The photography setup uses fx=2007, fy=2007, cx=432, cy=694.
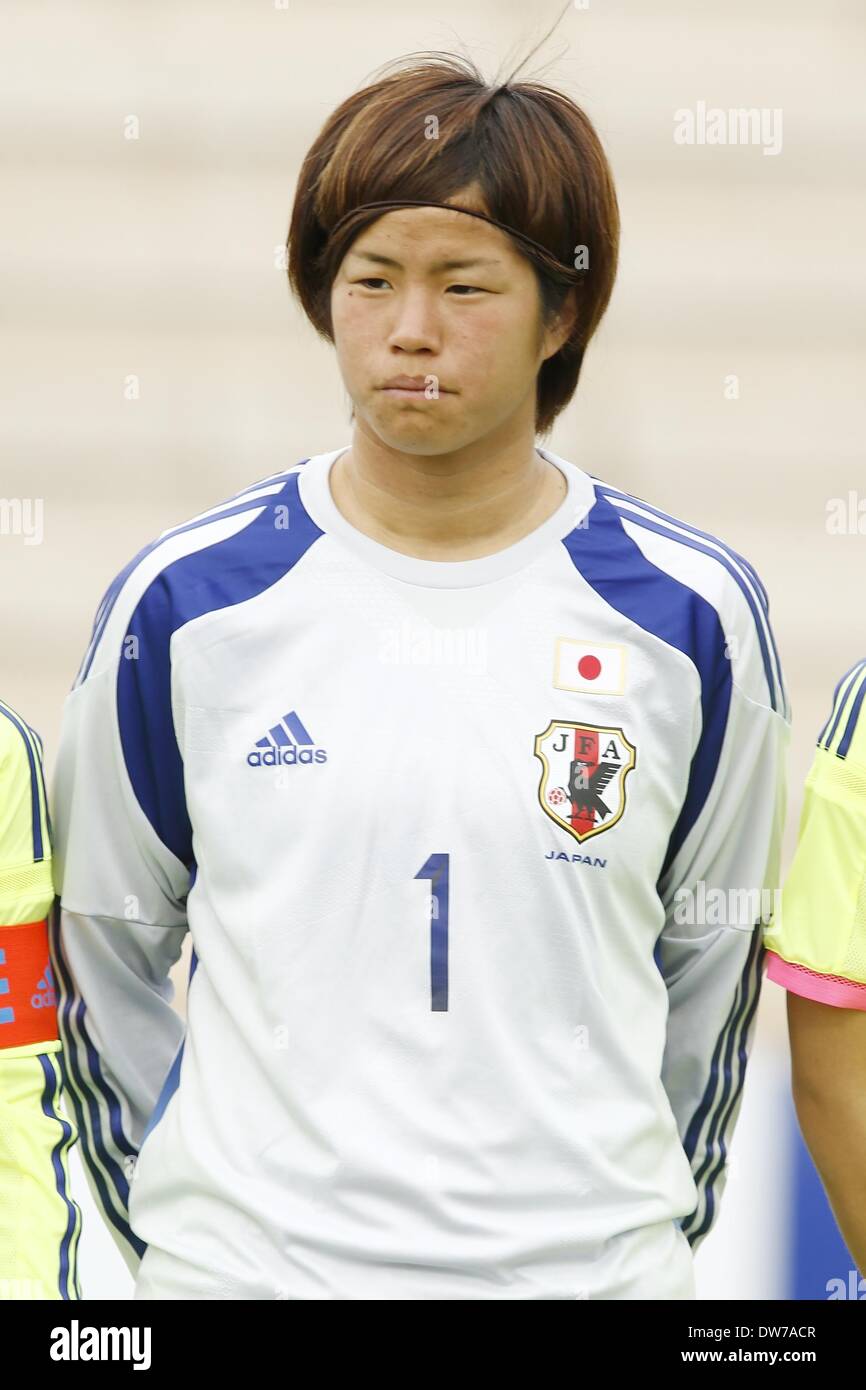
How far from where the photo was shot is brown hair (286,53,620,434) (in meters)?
2.16

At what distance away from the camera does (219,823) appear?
2172 mm

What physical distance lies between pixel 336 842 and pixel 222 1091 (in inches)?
11.4

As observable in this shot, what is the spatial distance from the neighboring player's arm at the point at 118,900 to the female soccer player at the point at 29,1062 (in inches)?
1.8

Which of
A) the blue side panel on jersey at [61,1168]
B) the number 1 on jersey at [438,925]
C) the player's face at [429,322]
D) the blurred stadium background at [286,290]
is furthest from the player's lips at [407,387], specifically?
the blurred stadium background at [286,290]

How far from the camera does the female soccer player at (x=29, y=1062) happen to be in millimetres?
2102

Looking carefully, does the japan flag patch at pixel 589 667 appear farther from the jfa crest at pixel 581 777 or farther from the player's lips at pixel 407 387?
the player's lips at pixel 407 387

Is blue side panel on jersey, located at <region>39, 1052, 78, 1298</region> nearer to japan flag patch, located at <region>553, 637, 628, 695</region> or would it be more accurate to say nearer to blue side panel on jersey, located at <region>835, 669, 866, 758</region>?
japan flag patch, located at <region>553, 637, 628, 695</region>

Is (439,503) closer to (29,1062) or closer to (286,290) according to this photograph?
(29,1062)

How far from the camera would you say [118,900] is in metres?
2.32

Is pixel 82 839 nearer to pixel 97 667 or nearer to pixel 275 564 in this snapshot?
pixel 97 667

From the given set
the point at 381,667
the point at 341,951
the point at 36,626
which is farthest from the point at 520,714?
the point at 36,626

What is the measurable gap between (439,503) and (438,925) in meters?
0.50

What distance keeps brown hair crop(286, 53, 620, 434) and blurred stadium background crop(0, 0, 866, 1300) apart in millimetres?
2741

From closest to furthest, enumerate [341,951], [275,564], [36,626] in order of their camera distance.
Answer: [341,951]
[275,564]
[36,626]
